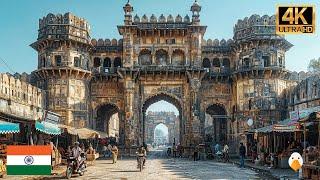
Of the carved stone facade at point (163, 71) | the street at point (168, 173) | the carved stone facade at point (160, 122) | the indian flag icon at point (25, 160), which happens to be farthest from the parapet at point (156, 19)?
the carved stone facade at point (160, 122)

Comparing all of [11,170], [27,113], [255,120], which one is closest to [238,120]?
[255,120]

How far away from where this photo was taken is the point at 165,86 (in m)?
36.6

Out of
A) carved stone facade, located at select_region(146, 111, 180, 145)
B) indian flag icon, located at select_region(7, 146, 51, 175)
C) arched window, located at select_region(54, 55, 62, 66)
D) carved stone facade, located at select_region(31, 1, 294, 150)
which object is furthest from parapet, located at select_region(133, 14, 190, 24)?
carved stone facade, located at select_region(146, 111, 180, 145)

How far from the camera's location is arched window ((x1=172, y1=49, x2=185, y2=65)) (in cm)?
3673

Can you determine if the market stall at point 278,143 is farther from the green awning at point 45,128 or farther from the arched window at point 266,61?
the green awning at point 45,128

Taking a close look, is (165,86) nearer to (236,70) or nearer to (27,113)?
Answer: (236,70)

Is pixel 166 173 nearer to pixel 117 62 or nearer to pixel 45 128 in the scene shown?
pixel 45 128

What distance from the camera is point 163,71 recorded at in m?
35.9

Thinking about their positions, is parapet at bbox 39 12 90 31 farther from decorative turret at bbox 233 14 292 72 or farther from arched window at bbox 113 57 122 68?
decorative turret at bbox 233 14 292 72

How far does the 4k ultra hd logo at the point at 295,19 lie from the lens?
401 inches

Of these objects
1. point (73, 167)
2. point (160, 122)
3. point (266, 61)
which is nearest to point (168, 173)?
point (73, 167)

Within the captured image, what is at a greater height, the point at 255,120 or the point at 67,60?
the point at 67,60

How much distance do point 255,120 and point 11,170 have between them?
22314 millimetres

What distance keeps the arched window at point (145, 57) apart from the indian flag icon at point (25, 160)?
2179 cm
